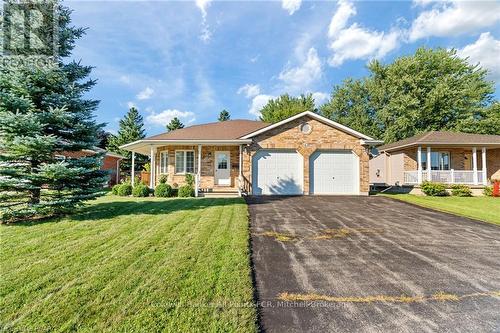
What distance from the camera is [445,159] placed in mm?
17531

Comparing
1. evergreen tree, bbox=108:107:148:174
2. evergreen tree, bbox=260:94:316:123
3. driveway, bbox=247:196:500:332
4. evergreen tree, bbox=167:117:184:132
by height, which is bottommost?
driveway, bbox=247:196:500:332

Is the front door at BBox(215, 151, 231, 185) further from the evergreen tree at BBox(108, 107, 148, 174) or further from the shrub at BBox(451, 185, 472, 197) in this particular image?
the evergreen tree at BBox(108, 107, 148, 174)

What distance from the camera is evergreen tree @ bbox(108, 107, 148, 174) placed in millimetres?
32334

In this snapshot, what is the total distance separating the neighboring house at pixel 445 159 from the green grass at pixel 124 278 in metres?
15.3

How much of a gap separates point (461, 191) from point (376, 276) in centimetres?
1577

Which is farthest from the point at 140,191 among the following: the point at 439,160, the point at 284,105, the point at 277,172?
the point at 284,105

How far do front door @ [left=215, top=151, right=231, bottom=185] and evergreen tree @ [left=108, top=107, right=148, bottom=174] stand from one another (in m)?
20.9

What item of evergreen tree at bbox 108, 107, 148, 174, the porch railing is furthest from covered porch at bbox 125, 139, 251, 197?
evergreen tree at bbox 108, 107, 148, 174

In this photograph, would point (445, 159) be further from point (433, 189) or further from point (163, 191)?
point (163, 191)

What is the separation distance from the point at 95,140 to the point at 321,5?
11439mm

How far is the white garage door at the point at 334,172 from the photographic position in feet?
45.9

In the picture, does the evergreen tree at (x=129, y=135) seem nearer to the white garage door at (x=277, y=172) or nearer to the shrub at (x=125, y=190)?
the shrub at (x=125, y=190)

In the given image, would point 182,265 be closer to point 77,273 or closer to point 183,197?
point 77,273

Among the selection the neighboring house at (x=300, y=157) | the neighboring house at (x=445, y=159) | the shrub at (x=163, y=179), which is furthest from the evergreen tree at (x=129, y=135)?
the neighboring house at (x=445, y=159)
